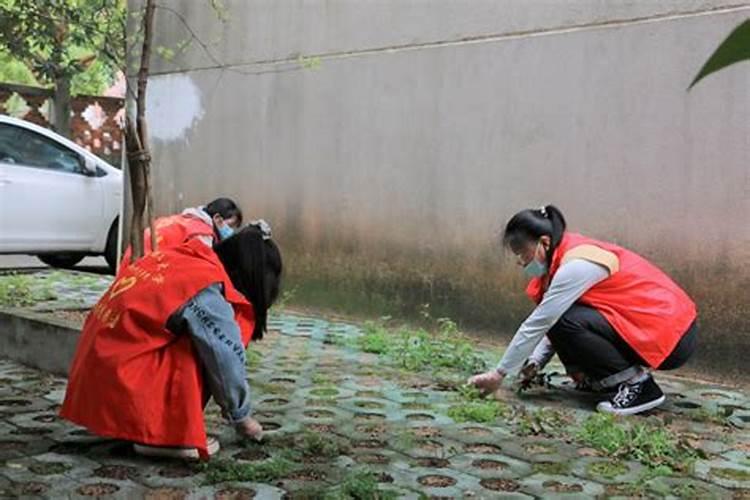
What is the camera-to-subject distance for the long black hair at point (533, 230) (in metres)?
3.54

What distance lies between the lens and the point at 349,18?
5.85 meters

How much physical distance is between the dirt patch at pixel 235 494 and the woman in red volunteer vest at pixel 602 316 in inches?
53.6

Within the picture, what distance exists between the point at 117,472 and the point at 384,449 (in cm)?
89

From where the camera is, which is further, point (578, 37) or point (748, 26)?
point (578, 37)

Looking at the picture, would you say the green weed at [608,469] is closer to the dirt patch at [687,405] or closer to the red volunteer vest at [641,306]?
the red volunteer vest at [641,306]

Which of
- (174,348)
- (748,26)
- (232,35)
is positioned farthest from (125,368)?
(232,35)

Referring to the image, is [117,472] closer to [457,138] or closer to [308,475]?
[308,475]

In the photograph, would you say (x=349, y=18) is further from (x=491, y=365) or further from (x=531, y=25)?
(x=491, y=365)

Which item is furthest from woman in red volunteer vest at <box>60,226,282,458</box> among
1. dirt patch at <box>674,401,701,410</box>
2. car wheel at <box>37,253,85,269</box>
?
car wheel at <box>37,253,85,269</box>

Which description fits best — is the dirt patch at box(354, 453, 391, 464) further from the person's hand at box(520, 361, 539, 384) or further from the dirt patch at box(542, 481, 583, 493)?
the person's hand at box(520, 361, 539, 384)

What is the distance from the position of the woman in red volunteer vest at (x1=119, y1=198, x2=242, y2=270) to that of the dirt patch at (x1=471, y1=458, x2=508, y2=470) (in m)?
1.83

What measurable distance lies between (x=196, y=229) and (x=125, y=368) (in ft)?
5.63

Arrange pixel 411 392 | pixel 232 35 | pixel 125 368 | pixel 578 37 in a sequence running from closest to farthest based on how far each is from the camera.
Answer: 1. pixel 125 368
2. pixel 411 392
3. pixel 578 37
4. pixel 232 35

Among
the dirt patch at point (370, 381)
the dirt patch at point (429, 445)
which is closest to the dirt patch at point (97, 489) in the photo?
the dirt patch at point (429, 445)
